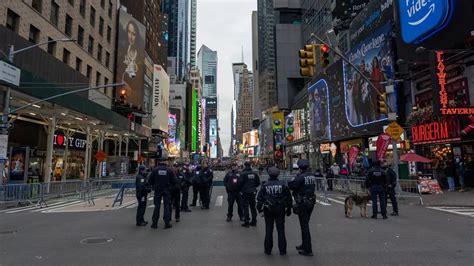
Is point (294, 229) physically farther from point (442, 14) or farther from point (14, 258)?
point (442, 14)

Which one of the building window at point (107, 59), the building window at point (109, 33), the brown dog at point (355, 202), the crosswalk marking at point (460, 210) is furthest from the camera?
the building window at point (109, 33)

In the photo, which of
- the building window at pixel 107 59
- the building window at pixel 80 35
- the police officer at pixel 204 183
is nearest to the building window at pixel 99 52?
the building window at pixel 107 59

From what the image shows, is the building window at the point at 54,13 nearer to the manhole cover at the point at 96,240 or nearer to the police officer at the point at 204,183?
the police officer at the point at 204,183

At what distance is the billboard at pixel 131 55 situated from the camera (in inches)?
1859

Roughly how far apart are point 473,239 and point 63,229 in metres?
10.6

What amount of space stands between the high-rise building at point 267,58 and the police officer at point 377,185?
101m

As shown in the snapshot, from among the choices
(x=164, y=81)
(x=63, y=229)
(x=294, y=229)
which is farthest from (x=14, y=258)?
(x=164, y=81)

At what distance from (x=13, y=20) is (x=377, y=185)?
1022 inches

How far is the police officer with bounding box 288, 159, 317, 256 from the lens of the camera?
706cm

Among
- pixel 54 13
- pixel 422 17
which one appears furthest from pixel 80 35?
pixel 422 17

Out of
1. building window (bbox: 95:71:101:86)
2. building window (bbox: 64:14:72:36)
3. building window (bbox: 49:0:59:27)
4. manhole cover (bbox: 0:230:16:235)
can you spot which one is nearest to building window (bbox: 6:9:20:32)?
building window (bbox: 49:0:59:27)

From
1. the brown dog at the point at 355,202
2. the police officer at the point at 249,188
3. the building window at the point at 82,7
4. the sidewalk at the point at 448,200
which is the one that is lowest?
the sidewalk at the point at 448,200

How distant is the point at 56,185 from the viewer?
18750 mm

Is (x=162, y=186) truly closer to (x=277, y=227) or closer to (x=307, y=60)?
(x=277, y=227)
